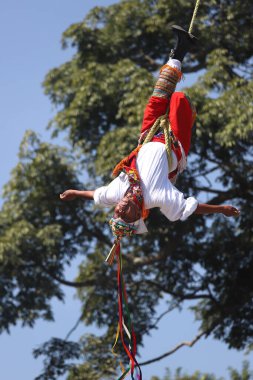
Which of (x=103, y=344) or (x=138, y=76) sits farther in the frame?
(x=103, y=344)

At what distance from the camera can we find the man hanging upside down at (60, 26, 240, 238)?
15.0ft

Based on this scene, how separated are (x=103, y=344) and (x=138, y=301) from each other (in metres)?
0.85

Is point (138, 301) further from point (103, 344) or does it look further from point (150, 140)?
point (150, 140)

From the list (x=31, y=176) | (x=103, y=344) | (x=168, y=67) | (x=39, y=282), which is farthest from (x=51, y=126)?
(x=168, y=67)

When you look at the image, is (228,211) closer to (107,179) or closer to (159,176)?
(159,176)

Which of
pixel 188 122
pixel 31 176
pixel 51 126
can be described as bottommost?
pixel 188 122

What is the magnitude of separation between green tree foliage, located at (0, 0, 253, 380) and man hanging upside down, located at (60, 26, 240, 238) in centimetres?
551

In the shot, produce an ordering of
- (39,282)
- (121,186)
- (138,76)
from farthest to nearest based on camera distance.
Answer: (39,282), (138,76), (121,186)

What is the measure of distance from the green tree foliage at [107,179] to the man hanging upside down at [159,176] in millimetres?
5509

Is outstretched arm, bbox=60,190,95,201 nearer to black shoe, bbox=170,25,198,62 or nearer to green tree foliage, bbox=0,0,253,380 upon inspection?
black shoe, bbox=170,25,198,62

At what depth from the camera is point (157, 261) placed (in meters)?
11.8

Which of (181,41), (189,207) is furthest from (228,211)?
(181,41)

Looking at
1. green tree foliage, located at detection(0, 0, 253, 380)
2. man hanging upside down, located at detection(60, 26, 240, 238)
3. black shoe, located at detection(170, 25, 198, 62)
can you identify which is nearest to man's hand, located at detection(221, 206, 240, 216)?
man hanging upside down, located at detection(60, 26, 240, 238)

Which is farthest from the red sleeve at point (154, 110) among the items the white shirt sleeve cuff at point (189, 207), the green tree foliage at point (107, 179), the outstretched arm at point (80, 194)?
the green tree foliage at point (107, 179)
